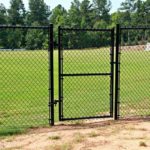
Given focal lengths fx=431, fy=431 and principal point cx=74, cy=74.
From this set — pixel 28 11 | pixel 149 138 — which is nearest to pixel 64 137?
pixel 149 138

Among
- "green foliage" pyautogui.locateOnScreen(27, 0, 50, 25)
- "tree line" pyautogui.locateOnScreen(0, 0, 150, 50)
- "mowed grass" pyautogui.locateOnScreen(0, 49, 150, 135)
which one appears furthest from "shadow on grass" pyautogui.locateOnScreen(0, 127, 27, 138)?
"green foliage" pyautogui.locateOnScreen(27, 0, 50, 25)

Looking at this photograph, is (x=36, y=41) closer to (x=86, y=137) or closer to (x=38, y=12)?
(x=86, y=137)

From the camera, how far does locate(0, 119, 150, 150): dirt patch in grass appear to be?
790 centimetres

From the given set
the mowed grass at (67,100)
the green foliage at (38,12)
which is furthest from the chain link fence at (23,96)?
the green foliage at (38,12)

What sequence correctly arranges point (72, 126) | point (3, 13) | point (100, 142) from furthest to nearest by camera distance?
point (3, 13), point (72, 126), point (100, 142)

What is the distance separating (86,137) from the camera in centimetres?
850

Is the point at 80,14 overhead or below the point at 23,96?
overhead

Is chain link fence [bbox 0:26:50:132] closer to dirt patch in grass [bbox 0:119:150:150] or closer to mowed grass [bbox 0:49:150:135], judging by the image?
mowed grass [bbox 0:49:150:135]

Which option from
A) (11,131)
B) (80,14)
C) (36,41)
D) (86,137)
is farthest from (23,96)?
(80,14)

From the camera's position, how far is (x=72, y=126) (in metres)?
9.46

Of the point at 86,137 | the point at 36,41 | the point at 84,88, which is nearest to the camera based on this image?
the point at 86,137

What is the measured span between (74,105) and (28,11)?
125 metres

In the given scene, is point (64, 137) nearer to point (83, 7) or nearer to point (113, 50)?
point (113, 50)

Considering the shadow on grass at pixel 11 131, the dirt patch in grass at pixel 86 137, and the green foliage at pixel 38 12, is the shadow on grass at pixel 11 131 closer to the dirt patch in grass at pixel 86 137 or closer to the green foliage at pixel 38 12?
the dirt patch in grass at pixel 86 137
